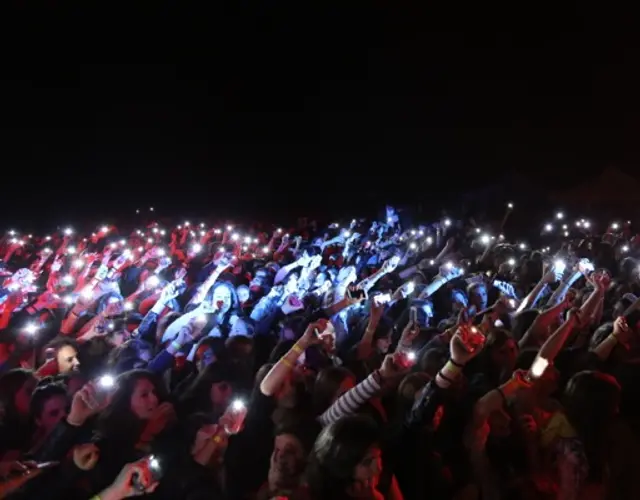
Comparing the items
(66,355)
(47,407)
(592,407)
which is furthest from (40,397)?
(592,407)

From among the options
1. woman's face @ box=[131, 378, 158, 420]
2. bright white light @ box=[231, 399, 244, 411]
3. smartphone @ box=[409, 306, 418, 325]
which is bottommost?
smartphone @ box=[409, 306, 418, 325]

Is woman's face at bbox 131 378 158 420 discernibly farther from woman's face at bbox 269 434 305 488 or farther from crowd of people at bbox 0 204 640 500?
woman's face at bbox 269 434 305 488

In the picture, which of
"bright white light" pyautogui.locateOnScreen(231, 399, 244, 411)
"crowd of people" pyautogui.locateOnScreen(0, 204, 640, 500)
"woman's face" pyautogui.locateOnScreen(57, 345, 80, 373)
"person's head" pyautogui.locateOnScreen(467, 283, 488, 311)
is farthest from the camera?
"person's head" pyautogui.locateOnScreen(467, 283, 488, 311)

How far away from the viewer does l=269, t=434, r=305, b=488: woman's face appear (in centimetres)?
304

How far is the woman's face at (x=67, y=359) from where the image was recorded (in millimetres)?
4871

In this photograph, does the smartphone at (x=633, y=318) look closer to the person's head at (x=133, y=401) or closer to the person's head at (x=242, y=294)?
the person's head at (x=133, y=401)

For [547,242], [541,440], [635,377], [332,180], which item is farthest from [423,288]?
[332,180]

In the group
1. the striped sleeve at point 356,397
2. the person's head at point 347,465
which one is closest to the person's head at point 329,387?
the striped sleeve at point 356,397

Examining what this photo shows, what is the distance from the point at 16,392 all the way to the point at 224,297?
297cm

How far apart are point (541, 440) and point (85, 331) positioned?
4.72 meters

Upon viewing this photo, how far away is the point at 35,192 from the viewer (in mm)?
29469

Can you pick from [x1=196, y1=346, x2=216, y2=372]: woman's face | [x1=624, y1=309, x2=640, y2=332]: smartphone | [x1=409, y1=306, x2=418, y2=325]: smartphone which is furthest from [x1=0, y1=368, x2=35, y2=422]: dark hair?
[x1=624, y1=309, x2=640, y2=332]: smartphone

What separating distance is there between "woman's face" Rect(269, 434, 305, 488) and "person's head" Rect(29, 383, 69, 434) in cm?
155

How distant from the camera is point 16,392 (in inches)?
152
